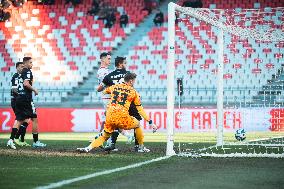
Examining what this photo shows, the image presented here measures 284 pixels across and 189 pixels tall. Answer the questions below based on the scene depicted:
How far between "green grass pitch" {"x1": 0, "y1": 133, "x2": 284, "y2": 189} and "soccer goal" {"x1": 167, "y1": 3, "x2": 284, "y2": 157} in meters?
2.66

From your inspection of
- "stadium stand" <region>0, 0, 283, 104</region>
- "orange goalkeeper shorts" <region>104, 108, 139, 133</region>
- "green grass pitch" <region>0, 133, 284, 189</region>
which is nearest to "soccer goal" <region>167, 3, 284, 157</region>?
"stadium stand" <region>0, 0, 283, 104</region>

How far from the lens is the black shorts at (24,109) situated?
16016mm

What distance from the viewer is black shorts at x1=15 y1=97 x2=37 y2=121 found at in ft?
52.5

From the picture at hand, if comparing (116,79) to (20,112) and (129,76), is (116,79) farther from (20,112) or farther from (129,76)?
(20,112)

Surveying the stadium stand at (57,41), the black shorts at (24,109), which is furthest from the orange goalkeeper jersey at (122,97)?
the stadium stand at (57,41)

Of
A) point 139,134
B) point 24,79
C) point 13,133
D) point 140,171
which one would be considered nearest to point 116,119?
point 139,134

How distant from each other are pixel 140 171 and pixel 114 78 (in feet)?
14.0

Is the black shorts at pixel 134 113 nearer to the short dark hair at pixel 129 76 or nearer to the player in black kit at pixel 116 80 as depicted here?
the player in black kit at pixel 116 80

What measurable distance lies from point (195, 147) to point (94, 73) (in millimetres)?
15279

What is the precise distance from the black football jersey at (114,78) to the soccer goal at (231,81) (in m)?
1.81

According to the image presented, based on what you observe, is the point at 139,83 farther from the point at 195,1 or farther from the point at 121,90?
the point at 121,90

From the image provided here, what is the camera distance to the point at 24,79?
15.6 meters

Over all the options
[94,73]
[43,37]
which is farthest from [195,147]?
[43,37]

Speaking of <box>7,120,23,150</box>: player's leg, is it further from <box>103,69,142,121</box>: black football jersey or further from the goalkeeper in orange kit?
the goalkeeper in orange kit
